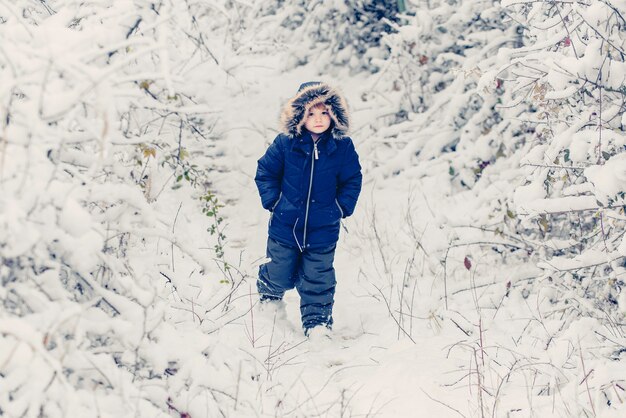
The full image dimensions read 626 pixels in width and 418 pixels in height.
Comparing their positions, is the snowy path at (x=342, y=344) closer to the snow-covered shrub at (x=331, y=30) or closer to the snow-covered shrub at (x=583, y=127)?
the snow-covered shrub at (x=583, y=127)

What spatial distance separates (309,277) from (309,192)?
63cm

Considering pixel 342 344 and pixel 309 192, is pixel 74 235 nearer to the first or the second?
pixel 309 192

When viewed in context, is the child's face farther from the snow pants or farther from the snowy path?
the snowy path

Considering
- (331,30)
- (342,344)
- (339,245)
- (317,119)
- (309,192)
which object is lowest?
(342,344)

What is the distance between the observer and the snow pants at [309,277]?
474cm

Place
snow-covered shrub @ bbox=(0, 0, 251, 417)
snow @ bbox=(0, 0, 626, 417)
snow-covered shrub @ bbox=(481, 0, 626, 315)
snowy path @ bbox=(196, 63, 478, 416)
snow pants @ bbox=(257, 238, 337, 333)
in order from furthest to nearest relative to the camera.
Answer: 1. snow pants @ bbox=(257, 238, 337, 333)
2. snowy path @ bbox=(196, 63, 478, 416)
3. snow-covered shrub @ bbox=(481, 0, 626, 315)
4. snow @ bbox=(0, 0, 626, 417)
5. snow-covered shrub @ bbox=(0, 0, 251, 417)

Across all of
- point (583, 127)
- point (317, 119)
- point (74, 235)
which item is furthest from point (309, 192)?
point (74, 235)

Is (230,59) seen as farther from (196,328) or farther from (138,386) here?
(138,386)

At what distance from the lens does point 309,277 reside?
477cm

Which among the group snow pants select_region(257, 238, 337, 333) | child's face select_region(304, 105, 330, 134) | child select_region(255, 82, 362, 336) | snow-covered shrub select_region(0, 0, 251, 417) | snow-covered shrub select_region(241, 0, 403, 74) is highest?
snow-covered shrub select_region(241, 0, 403, 74)

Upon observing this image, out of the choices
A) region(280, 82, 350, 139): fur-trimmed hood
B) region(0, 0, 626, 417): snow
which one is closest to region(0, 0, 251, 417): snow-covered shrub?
region(0, 0, 626, 417): snow

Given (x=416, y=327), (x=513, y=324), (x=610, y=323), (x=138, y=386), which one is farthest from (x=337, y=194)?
(x=138, y=386)

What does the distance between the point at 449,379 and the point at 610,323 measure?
946mm

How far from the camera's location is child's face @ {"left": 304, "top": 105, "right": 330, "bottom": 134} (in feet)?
14.8
